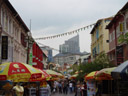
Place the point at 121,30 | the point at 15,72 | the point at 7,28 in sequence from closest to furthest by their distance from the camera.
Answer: the point at 15,72, the point at 121,30, the point at 7,28

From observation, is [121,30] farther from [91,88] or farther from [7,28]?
[7,28]

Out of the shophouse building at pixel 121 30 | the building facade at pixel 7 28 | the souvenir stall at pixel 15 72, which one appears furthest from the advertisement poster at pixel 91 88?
the souvenir stall at pixel 15 72

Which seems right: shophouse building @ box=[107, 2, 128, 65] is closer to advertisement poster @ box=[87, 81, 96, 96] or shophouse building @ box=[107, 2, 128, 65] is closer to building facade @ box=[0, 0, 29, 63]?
advertisement poster @ box=[87, 81, 96, 96]

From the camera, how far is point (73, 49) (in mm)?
168250

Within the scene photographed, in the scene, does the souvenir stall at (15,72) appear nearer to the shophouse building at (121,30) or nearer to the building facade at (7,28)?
the building facade at (7,28)

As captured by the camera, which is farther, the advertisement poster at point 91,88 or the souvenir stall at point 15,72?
the advertisement poster at point 91,88

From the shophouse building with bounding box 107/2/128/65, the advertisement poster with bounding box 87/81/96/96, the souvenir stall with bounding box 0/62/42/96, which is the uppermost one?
the shophouse building with bounding box 107/2/128/65

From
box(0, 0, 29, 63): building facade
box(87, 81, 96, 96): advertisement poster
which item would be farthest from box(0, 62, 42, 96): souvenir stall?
box(0, 0, 29, 63): building facade

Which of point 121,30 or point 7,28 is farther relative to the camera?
point 7,28

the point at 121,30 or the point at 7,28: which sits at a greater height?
the point at 7,28

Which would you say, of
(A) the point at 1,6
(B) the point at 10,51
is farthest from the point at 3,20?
(B) the point at 10,51

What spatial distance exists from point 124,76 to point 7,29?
19278 mm

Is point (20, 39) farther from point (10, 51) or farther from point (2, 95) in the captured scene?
point (2, 95)

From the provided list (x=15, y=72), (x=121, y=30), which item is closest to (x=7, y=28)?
(x=121, y=30)
